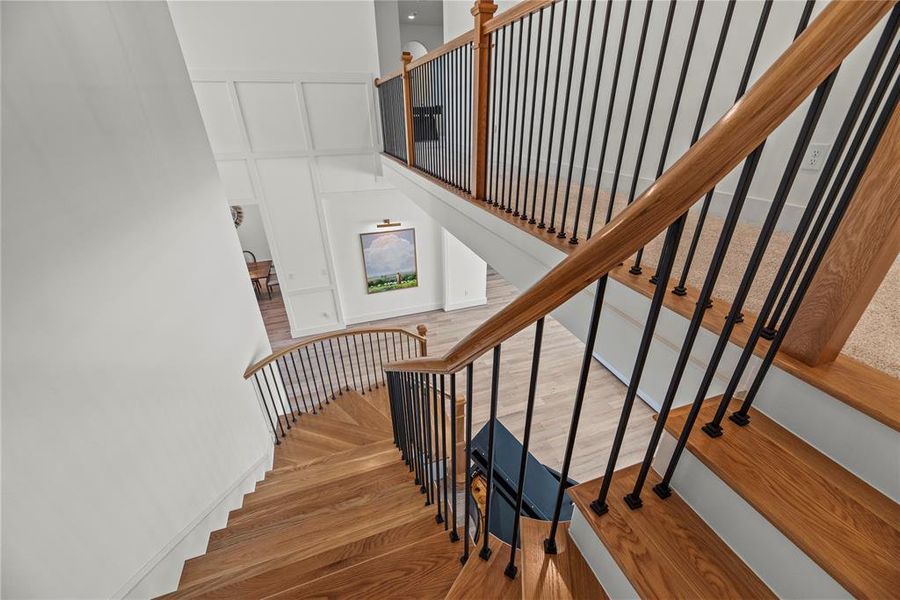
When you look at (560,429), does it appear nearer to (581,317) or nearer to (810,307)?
(581,317)

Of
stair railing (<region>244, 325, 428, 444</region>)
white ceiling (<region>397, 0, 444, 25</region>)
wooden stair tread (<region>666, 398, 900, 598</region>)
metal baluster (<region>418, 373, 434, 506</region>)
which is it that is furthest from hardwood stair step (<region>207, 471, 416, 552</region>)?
white ceiling (<region>397, 0, 444, 25</region>)

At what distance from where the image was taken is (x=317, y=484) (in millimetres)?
2395

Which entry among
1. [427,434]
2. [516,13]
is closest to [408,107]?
[516,13]

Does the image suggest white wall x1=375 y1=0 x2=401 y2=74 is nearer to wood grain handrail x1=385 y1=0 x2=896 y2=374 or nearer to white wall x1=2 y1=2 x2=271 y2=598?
white wall x1=2 y1=2 x2=271 y2=598

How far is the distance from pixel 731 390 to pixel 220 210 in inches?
126

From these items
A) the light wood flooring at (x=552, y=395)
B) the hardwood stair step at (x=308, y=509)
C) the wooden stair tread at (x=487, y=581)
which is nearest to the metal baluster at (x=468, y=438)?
the wooden stair tread at (x=487, y=581)

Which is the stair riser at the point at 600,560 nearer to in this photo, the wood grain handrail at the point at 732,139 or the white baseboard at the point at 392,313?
the wood grain handrail at the point at 732,139

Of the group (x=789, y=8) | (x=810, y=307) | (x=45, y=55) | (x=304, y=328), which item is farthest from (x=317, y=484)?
(x=304, y=328)

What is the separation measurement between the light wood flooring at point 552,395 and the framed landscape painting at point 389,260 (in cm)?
72

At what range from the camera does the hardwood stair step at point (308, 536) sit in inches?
68.9

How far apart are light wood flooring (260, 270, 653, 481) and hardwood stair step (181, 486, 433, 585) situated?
2.72 m

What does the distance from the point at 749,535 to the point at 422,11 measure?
32.5 feet

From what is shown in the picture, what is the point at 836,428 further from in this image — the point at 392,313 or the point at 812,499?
the point at 392,313

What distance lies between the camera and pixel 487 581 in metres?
1.06
